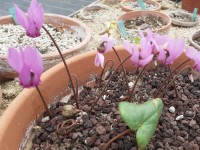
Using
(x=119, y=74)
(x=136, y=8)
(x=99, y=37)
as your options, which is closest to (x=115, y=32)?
(x=99, y=37)

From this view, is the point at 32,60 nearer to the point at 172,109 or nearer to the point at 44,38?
the point at 172,109

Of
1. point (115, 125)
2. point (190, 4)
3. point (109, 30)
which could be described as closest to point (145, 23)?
point (109, 30)

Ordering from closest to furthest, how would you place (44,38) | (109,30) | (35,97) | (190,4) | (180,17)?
(35,97) → (44,38) → (109,30) → (180,17) → (190,4)

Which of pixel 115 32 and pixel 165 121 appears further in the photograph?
pixel 115 32

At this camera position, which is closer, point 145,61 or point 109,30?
point 145,61

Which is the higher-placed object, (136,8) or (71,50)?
(71,50)

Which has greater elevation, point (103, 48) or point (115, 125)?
point (103, 48)

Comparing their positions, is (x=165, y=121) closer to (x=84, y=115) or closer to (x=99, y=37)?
(x=84, y=115)
